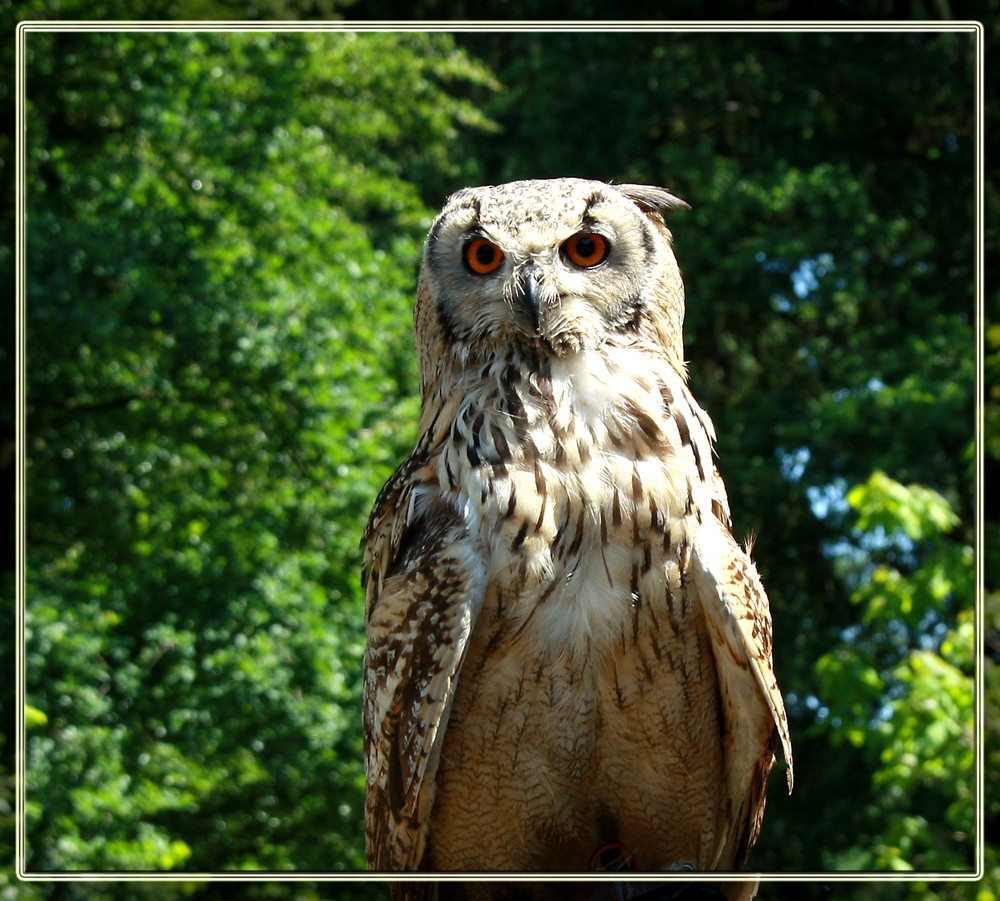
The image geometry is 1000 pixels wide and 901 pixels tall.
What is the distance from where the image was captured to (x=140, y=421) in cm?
225

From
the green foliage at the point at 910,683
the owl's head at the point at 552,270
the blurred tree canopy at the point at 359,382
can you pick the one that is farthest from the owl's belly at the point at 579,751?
the green foliage at the point at 910,683

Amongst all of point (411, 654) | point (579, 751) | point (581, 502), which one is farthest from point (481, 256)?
point (579, 751)

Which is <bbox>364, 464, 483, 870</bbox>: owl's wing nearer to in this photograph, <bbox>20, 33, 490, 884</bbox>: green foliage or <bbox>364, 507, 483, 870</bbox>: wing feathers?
<bbox>364, 507, 483, 870</bbox>: wing feathers

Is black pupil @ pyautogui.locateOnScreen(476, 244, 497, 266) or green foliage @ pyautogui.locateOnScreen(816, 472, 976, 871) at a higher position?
black pupil @ pyautogui.locateOnScreen(476, 244, 497, 266)

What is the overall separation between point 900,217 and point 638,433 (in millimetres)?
1044

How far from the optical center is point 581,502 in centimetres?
112

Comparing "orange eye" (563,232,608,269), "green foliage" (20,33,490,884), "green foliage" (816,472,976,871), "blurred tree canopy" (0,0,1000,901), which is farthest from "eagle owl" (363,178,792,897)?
"green foliage" (20,33,490,884)

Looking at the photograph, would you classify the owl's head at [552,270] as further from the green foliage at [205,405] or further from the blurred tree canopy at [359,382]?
the green foliage at [205,405]

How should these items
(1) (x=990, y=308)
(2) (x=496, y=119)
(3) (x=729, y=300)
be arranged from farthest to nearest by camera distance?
1. (1) (x=990, y=308)
2. (2) (x=496, y=119)
3. (3) (x=729, y=300)

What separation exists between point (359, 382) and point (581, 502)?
136cm

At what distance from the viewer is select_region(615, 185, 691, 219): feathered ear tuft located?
1.21 metres

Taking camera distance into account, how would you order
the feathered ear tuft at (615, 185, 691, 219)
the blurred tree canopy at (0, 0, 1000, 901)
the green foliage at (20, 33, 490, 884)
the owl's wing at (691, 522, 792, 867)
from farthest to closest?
1. the green foliage at (20, 33, 490, 884)
2. the blurred tree canopy at (0, 0, 1000, 901)
3. the feathered ear tuft at (615, 185, 691, 219)
4. the owl's wing at (691, 522, 792, 867)

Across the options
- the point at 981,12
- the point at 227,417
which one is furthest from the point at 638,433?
the point at 981,12

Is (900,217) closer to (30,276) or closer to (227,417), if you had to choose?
(227,417)
